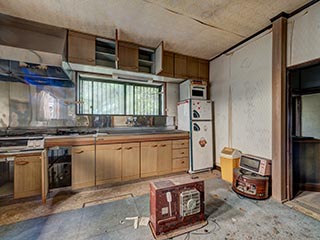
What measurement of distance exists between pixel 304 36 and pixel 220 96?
1.64m

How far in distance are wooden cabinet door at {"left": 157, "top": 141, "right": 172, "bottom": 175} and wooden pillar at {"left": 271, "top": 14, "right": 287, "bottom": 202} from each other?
1.72m

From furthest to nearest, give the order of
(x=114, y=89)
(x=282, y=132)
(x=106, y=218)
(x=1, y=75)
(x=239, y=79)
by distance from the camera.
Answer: (x=114, y=89)
(x=239, y=79)
(x=1, y=75)
(x=282, y=132)
(x=106, y=218)

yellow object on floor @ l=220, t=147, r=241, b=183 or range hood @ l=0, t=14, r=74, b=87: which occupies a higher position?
range hood @ l=0, t=14, r=74, b=87

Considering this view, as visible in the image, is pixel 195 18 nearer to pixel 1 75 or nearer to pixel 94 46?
pixel 94 46

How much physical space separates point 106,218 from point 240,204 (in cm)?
176

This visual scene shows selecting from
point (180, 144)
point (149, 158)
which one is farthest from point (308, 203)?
point (149, 158)

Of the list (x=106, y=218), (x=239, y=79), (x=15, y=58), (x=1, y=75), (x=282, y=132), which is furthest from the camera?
(x=239, y=79)

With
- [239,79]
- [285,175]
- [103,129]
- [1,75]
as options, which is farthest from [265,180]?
[1,75]

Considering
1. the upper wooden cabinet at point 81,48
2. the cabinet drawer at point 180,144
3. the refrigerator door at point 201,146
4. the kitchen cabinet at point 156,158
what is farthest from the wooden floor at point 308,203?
the upper wooden cabinet at point 81,48

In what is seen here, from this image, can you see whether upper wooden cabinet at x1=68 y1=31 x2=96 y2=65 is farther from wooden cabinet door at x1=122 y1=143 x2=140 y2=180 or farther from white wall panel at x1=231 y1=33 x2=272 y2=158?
white wall panel at x1=231 y1=33 x2=272 y2=158

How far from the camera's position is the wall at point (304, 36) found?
1.95 meters

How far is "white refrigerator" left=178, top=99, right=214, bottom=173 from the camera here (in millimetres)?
3363

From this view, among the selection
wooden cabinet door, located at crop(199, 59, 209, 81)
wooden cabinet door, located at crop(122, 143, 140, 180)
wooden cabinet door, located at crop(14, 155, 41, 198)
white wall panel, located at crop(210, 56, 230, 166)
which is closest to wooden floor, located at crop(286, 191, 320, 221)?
white wall panel, located at crop(210, 56, 230, 166)

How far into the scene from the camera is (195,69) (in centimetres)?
365
